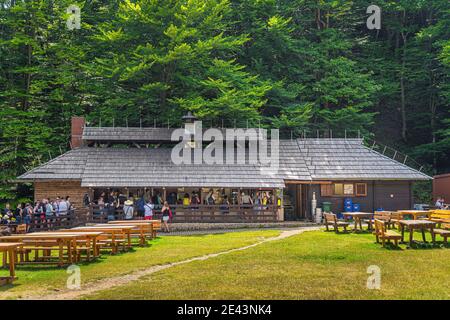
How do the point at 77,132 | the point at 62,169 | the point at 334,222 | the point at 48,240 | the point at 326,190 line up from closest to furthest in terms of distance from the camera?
the point at 48,240, the point at 334,222, the point at 62,169, the point at 326,190, the point at 77,132

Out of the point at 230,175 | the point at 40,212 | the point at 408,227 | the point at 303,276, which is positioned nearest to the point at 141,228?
the point at 40,212

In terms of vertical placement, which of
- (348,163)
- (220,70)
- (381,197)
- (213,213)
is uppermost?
(220,70)

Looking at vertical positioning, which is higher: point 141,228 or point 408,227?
point 408,227

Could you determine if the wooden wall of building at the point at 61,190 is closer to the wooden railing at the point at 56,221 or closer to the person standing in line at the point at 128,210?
the wooden railing at the point at 56,221

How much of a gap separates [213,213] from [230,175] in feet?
8.05

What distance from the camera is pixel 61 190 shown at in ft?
94.9

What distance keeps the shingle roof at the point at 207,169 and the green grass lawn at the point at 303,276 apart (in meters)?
12.5

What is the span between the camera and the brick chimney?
105 ft

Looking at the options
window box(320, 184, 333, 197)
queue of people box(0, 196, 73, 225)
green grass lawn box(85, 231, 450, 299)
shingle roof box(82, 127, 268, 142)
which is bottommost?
green grass lawn box(85, 231, 450, 299)

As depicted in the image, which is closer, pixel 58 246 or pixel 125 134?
pixel 58 246

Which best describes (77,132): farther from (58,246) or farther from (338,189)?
(58,246)

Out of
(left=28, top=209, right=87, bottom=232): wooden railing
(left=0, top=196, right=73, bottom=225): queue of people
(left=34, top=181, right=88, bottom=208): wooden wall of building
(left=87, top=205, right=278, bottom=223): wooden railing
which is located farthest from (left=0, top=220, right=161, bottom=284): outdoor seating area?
(left=34, top=181, right=88, bottom=208): wooden wall of building

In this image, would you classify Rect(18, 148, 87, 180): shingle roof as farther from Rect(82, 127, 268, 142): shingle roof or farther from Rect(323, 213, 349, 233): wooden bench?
Rect(323, 213, 349, 233): wooden bench

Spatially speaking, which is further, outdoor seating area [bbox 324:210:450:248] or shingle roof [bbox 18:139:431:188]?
shingle roof [bbox 18:139:431:188]
